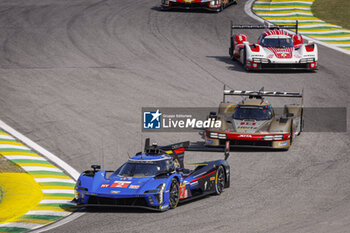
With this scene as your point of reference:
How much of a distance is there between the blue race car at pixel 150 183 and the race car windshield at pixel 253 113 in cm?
500

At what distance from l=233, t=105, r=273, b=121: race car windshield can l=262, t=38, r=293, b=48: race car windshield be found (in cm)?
919

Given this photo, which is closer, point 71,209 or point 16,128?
point 71,209

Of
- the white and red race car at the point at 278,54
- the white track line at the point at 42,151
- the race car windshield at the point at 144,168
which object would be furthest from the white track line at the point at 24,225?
the white and red race car at the point at 278,54

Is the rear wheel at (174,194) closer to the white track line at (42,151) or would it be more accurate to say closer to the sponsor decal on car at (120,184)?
the sponsor decal on car at (120,184)

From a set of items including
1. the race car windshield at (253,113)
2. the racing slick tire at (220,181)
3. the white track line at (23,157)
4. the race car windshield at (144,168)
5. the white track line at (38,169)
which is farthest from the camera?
the race car windshield at (253,113)

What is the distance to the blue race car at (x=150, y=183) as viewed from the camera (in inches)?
573

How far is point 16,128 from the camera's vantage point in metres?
23.1

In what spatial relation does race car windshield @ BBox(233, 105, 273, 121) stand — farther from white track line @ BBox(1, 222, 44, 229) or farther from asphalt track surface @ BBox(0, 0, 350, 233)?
white track line @ BBox(1, 222, 44, 229)

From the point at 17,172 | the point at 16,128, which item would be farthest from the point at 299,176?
the point at 16,128

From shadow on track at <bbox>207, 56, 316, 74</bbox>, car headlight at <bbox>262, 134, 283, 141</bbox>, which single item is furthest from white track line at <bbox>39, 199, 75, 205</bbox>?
shadow on track at <bbox>207, 56, 316, 74</bbox>

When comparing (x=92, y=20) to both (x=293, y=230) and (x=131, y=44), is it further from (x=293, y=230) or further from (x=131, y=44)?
(x=293, y=230)

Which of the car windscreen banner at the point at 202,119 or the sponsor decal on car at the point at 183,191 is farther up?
the car windscreen banner at the point at 202,119

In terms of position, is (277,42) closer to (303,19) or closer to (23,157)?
(303,19)

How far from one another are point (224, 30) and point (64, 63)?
10.6 m
